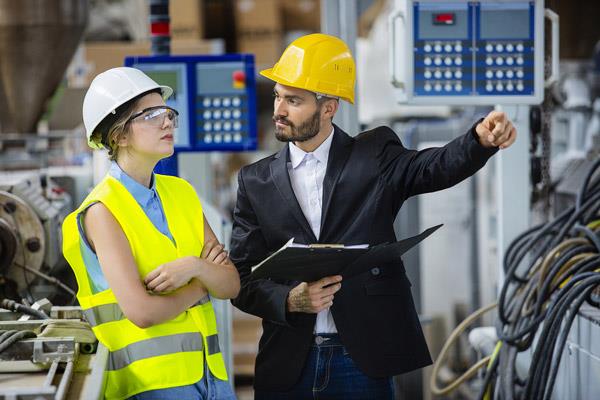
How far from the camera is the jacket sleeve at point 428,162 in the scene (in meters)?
2.37

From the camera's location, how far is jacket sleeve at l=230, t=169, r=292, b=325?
251 centimetres

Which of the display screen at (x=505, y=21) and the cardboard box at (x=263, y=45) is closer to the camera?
the display screen at (x=505, y=21)

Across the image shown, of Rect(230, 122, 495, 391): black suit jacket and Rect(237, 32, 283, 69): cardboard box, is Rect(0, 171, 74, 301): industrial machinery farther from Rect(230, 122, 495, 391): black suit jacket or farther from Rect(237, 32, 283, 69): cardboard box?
Rect(237, 32, 283, 69): cardboard box

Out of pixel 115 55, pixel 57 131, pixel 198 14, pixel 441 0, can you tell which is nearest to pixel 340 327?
pixel 441 0

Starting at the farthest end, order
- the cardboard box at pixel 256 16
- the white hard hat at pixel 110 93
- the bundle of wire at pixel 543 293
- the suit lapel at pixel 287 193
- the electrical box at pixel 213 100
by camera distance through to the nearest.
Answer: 1. the cardboard box at pixel 256 16
2. the electrical box at pixel 213 100
3. the bundle of wire at pixel 543 293
4. the suit lapel at pixel 287 193
5. the white hard hat at pixel 110 93

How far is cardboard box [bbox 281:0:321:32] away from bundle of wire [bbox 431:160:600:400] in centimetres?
507

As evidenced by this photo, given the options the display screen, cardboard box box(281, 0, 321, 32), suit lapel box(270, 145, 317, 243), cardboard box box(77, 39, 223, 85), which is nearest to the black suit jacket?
suit lapel box(270, 145, 317, 243)

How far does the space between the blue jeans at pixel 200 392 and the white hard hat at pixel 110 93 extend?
1.97 feet

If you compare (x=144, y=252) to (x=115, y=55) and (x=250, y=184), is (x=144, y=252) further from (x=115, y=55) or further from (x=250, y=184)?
(x=115, y=55)

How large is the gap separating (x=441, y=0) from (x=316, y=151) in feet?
3.45

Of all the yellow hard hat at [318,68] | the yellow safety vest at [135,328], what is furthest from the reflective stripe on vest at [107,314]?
the yellow hard hat at [318,68]

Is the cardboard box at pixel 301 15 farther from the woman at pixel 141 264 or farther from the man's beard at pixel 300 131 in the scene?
the woman at pixel 141 264

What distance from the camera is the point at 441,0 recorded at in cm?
334

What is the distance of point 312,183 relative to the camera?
2.54 metres
